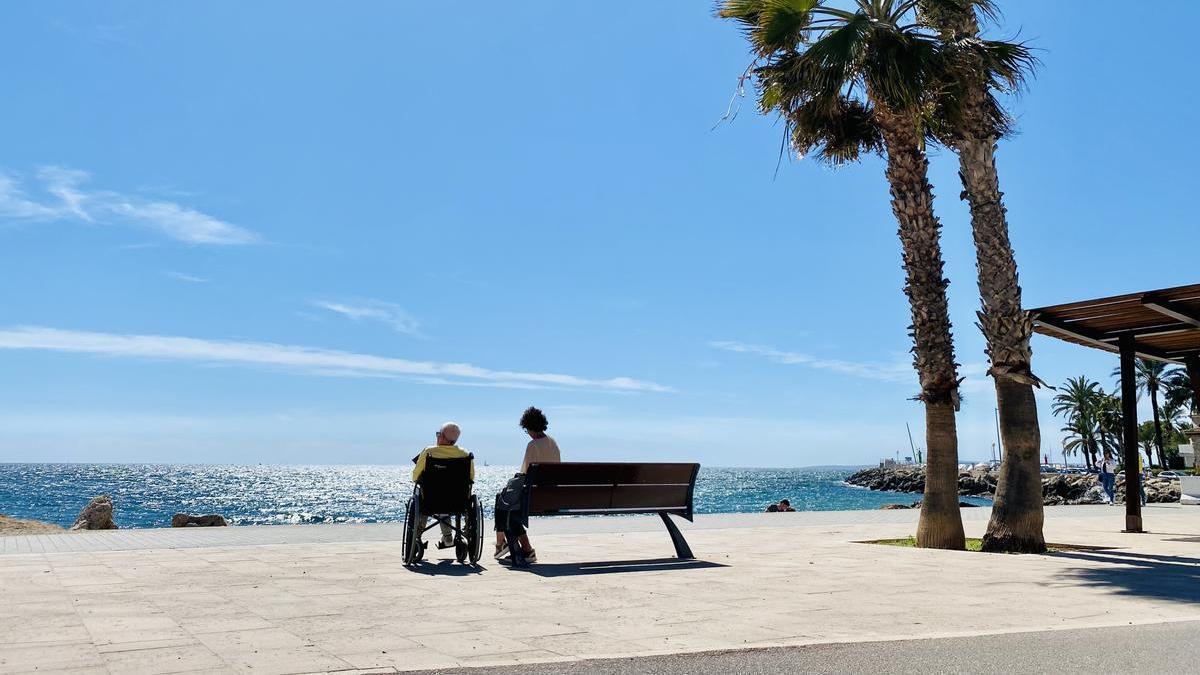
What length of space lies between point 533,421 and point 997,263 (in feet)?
19.2

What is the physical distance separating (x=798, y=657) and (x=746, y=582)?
3108mm

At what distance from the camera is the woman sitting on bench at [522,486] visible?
8.78 metres

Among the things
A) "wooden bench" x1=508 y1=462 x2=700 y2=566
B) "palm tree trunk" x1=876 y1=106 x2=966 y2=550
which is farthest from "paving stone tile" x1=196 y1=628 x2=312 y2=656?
"palm tree trunk" x1=876 y1=106 x2=966 y2=550

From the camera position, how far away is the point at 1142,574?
337 inches

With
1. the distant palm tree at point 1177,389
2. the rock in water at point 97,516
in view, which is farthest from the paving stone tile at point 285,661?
the distant palm tree at point 1177,389

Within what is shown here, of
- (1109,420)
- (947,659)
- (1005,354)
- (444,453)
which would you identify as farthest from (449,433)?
(1109,420)

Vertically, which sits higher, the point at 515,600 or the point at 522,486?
the point at 522,486

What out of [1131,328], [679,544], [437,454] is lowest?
[679,544]

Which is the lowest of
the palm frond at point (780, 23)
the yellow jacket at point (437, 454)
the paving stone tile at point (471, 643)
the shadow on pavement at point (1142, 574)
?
the shadow on pavement at point (1142, 574)

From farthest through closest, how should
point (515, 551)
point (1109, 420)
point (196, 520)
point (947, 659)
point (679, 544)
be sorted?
1. point (1109, 420)
2. point (196, 520)
3. point (679, 544)
4. point (515, 551)
5. point (947, 659)

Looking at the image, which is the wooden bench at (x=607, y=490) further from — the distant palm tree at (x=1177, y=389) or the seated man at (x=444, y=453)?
the distant palm tree at (x=1177, y=389)

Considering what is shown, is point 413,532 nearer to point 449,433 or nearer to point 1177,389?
point 449,433

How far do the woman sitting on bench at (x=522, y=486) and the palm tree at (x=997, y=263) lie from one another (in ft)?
17.6

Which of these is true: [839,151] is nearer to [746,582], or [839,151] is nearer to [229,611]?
[746,582]
